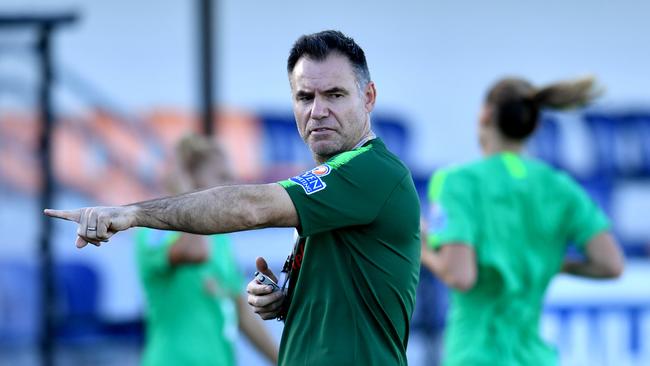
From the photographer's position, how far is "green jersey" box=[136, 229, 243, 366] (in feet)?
16.4

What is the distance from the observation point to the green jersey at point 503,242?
15.4 ft

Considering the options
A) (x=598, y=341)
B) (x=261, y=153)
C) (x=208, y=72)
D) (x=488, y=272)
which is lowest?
(x=598, y=341)

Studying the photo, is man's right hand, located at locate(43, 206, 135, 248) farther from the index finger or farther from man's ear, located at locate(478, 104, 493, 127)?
man's ear, located at locate(478, 104, 493, 127)

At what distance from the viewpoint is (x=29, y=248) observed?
24.5 feet

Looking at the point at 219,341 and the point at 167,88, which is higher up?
the point at 167,88

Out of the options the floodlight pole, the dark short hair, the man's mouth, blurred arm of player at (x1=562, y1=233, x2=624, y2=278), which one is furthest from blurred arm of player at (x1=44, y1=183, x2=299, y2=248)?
the floodlight pole

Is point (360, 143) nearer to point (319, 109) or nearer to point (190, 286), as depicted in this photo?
point (319, 109)

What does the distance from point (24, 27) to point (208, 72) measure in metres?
1.14

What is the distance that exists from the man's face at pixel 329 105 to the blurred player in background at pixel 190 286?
1886 mm

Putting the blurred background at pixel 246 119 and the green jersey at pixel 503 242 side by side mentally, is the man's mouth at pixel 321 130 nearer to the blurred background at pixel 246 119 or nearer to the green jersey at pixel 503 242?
the green jersey at pixel 503 242

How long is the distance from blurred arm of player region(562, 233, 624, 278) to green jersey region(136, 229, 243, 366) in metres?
1.45

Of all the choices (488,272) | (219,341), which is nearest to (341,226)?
(488,272)

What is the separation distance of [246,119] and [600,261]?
340cm

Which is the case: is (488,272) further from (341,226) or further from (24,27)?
(24,27)
